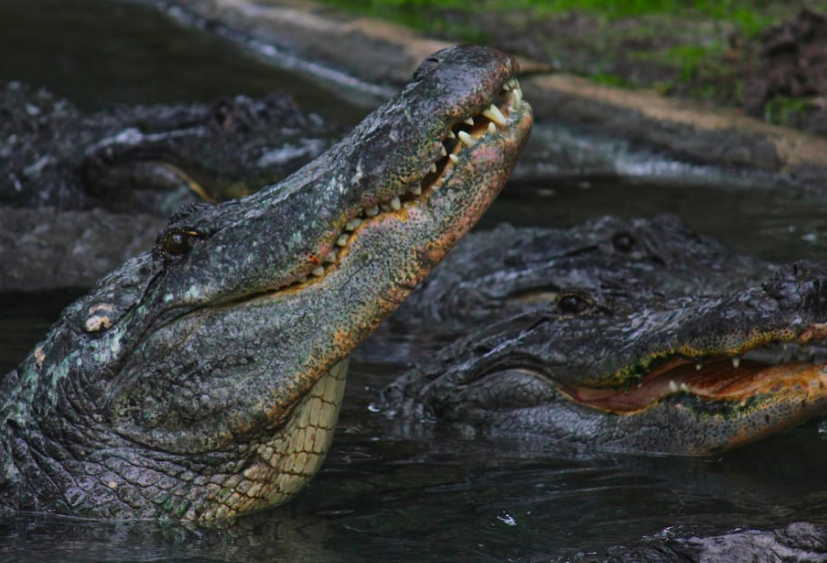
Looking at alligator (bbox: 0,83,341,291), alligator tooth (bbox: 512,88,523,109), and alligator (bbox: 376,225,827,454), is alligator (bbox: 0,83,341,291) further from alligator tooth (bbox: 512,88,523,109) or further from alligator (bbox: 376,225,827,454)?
alligator tooth (bbox: 512,88,523,109)

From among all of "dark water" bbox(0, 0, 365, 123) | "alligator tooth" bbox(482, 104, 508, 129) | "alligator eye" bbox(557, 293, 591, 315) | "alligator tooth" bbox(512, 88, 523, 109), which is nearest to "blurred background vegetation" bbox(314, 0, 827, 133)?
"dark water" bbox(0, 0, 365, 123)

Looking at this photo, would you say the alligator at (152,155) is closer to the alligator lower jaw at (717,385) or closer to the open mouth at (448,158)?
the alligator lower jaw at (717,385)

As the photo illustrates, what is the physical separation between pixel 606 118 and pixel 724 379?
21.3 feet

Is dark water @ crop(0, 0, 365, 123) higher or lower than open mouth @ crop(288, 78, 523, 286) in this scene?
higher

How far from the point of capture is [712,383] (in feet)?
15.5

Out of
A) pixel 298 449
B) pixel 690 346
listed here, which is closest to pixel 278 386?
Answer: pixel 298 449

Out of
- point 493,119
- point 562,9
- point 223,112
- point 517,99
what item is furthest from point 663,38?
point 493,119

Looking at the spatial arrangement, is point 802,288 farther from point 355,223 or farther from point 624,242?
point 624,242

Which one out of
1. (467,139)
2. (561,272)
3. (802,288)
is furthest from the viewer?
(561,272)

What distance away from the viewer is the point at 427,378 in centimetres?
557

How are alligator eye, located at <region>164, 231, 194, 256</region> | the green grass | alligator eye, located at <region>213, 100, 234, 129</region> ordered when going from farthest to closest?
the green grass → alligator eye, located at <region>213, 100, 234, 129</region> → alligator eye, located at <region>164, 231, 194, 256</region>

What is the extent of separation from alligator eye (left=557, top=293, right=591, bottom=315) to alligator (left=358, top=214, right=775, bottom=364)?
1423 mm

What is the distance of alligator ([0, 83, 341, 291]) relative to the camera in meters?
9.15

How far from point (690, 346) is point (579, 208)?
506cm
